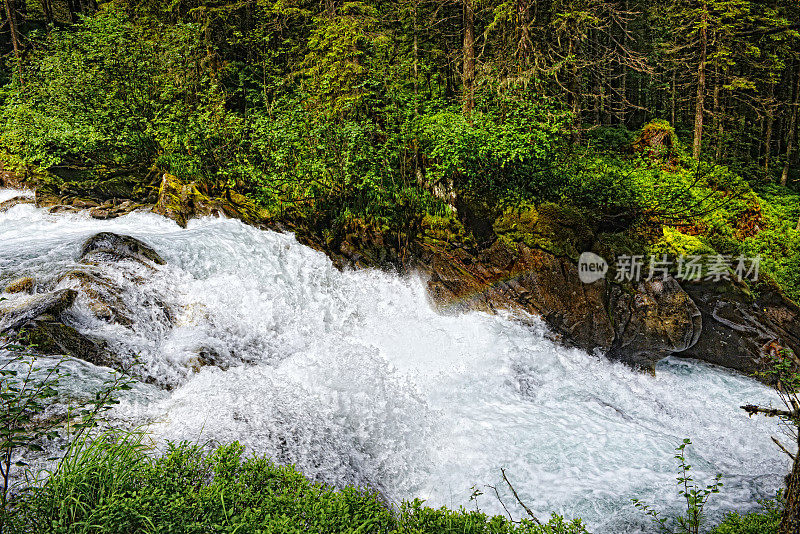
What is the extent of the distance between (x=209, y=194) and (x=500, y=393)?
815 cm

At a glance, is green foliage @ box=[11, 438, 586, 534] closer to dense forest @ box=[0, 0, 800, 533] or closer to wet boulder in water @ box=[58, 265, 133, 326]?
wet boulder in water @ box=[58, 265, 133, 326]

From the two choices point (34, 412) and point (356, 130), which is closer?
point (34, 412)

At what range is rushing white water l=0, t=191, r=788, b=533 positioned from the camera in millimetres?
5559

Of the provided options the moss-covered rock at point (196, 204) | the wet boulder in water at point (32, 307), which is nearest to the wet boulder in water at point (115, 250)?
the wet boulder in water at point (32, 307)

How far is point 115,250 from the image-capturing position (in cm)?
763

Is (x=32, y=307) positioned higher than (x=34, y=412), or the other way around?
(x=34, y=412)

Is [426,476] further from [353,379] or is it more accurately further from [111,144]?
[111,144]

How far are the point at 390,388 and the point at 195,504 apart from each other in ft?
13.4

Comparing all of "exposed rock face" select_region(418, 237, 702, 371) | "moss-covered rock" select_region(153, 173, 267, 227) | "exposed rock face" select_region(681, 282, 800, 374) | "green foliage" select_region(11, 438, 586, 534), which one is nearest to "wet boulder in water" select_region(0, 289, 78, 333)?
"green foliage" select_region(11, 438, 586, 534)

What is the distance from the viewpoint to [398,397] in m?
6.96

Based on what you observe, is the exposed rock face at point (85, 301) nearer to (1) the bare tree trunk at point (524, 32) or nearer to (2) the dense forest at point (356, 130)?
(2) the dense forest at point (356, 130)

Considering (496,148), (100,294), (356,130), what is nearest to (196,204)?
(356,130)

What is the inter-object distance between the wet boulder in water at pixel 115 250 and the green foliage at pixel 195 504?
457 cm

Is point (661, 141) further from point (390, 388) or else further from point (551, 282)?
point (390, 388)
